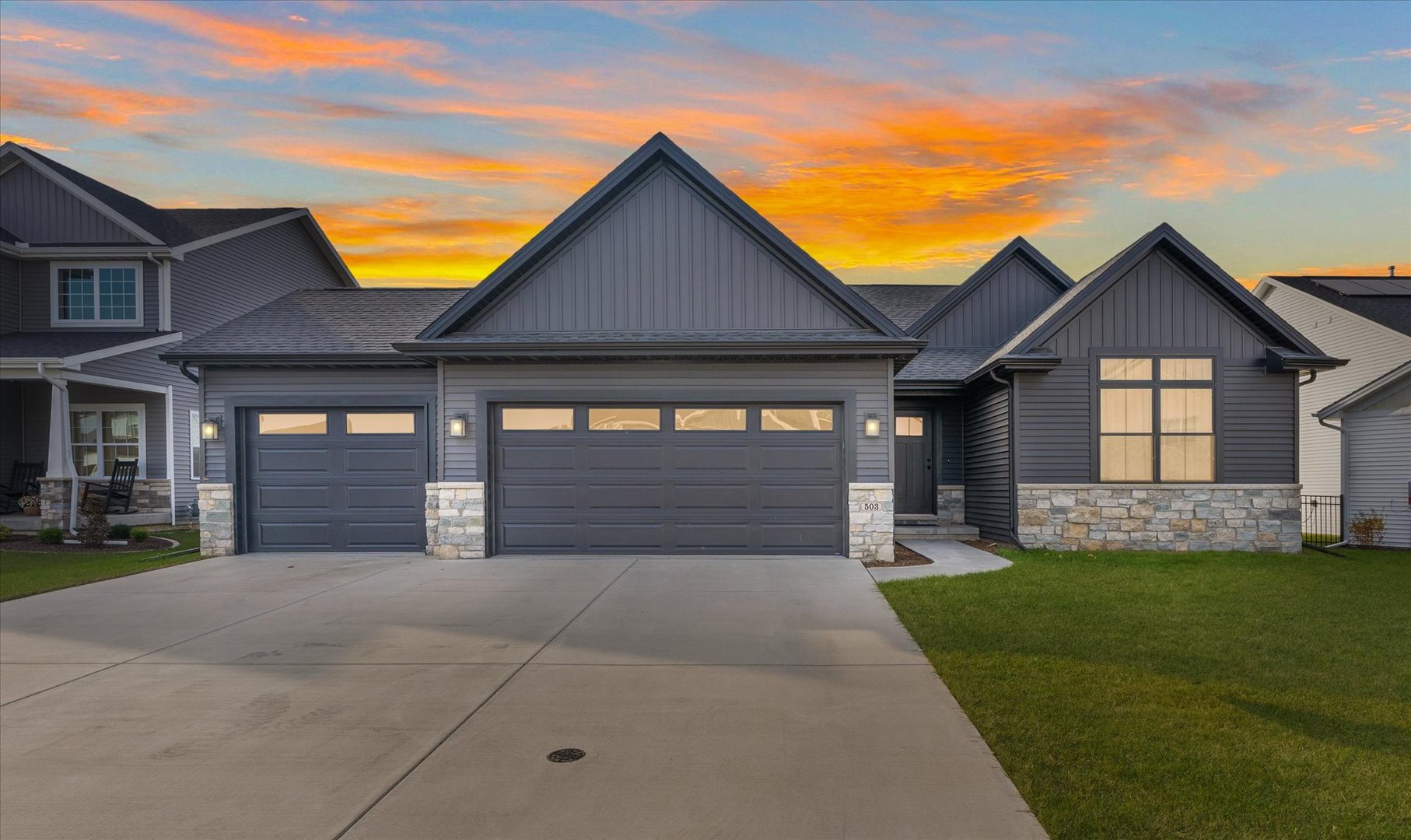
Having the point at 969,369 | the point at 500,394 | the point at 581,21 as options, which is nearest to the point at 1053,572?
the point at 969,369

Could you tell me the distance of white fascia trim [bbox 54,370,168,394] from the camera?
59.8 ft

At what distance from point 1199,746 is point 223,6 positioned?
1581 centimetres

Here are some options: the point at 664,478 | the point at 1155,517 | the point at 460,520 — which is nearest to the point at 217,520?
the point at 460,520

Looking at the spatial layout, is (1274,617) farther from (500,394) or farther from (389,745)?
(500,394)

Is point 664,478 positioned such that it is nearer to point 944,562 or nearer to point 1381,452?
point 944,562

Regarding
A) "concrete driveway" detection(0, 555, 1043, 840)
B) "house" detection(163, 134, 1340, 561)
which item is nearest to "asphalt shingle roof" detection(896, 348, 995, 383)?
"house" detection(163, 134, 1340, 561)

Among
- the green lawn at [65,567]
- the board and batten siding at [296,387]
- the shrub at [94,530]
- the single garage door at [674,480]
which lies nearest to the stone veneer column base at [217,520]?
the board and batten siding at [296,387]

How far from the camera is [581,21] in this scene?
13.7 meters

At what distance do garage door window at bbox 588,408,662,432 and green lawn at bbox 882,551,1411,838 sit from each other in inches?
192

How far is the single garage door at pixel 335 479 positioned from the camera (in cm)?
1438

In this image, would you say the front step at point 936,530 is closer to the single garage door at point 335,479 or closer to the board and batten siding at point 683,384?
the board and batten siding at point 683,384

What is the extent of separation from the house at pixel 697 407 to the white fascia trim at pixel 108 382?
5818 millimetres

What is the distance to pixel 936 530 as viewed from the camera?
55.7 ft

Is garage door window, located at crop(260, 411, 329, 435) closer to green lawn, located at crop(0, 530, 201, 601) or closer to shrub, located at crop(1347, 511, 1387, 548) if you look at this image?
green lawn, located at crop(0, 530, 201, 601)
